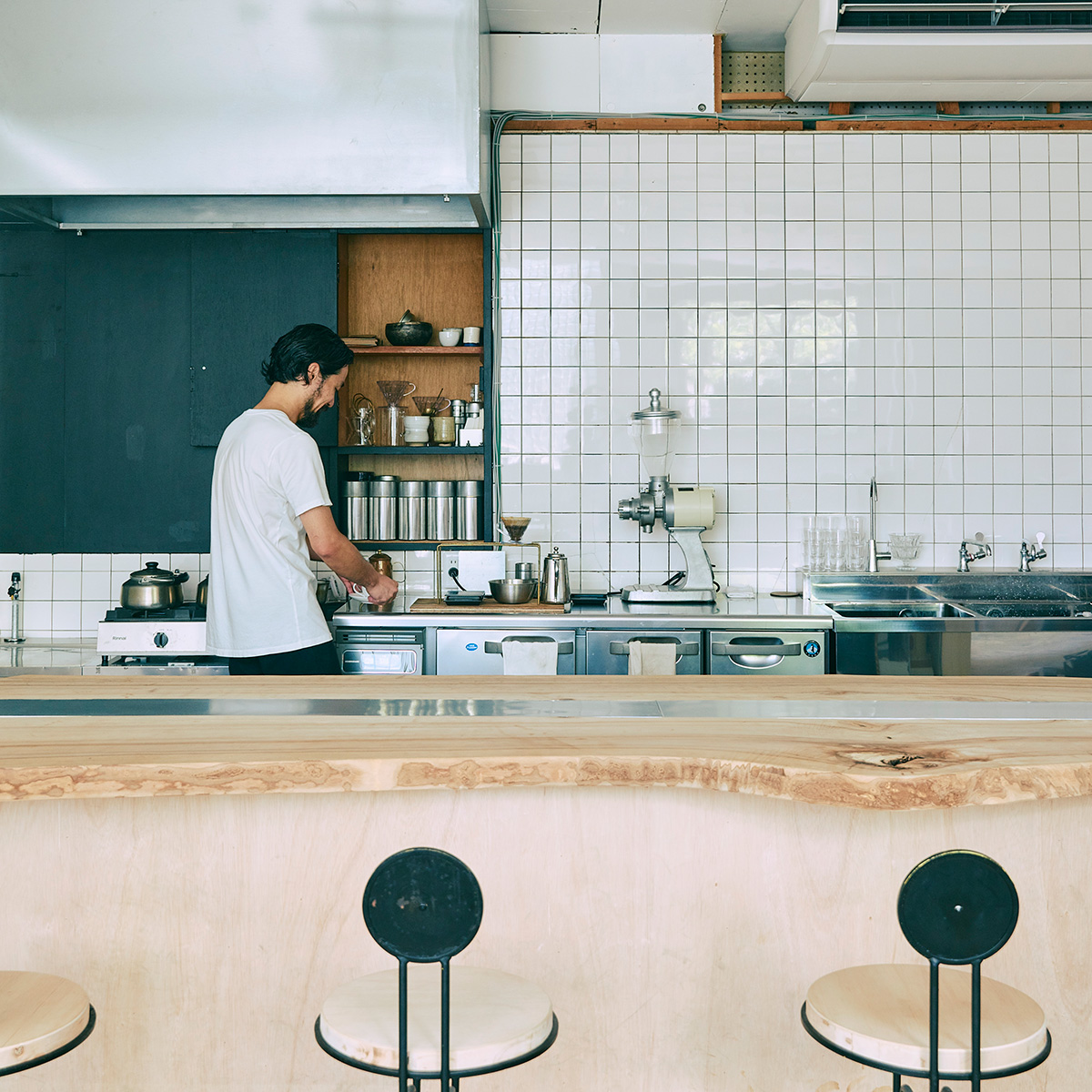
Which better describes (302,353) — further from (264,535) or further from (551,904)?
(551,904)

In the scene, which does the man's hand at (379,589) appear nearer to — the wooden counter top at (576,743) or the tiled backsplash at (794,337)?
the tiled backsplash at (794,337)

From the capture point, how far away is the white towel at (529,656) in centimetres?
319

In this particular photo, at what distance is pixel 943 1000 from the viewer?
1.24m

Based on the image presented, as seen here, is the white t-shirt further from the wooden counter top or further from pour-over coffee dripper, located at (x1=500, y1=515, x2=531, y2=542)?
pour-over coffee dripper, located at (x1=500, y1=515, x2=531, y2=542)

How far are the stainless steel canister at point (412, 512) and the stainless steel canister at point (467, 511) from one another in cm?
12

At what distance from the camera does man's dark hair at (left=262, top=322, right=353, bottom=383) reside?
2.76 meters

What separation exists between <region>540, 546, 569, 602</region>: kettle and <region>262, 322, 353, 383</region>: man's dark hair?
1093mm

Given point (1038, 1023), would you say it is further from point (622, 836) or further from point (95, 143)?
point (95, 143)

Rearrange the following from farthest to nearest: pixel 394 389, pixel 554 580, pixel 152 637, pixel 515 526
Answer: pixel 394 389 → pixel 515 526 → pixel 554 580 → pixel 152 637

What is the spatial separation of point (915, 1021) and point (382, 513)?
288 centimetres

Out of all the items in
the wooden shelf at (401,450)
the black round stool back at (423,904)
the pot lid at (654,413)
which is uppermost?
the pot lid at (654,413)

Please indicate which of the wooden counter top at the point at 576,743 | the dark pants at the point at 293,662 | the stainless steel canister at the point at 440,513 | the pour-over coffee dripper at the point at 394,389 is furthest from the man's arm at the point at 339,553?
the pour-over coffee dripper at the point at 394,389

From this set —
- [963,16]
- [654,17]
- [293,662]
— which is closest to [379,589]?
[293,662]

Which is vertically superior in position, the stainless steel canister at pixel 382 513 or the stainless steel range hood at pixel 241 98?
the stainless steel range hood at pixel 241 98
